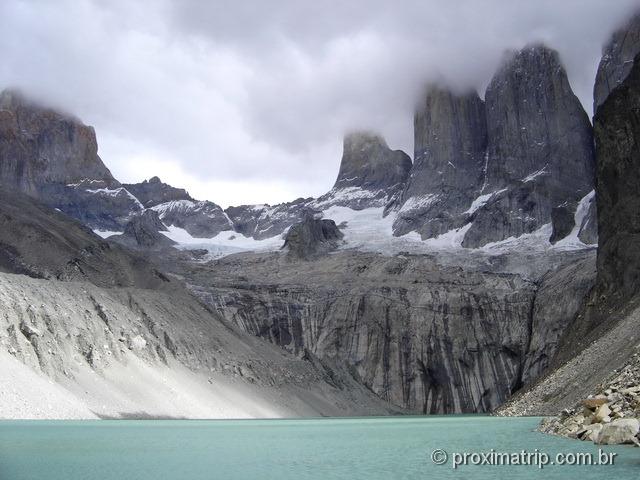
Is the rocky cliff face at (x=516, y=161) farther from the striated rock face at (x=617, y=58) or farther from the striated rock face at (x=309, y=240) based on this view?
the striated rock face at (x=309, y=240)

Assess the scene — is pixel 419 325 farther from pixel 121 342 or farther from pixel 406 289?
pixel 121 342

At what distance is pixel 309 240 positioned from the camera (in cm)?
17638

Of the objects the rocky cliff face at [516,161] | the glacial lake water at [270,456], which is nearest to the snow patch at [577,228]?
the rocky cliff face at [516,161]

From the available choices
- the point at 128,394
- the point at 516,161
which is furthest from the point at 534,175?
the point at 128,394

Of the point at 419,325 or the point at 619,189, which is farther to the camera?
the point at 419,325

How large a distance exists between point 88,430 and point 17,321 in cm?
2347

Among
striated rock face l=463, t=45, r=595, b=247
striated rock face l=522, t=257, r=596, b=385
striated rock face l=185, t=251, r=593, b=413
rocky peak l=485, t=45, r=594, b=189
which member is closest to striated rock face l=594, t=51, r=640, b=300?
striated rock face l=522, t=257, r=596, b=385

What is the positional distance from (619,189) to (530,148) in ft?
335

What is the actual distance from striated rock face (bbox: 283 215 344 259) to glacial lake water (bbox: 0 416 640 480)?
13416cm

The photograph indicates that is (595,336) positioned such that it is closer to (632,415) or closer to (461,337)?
(632,415)

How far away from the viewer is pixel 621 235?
8069 cm

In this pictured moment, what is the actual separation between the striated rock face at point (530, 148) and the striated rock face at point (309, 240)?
30540 mm

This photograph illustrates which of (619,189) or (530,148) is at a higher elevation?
(530,148)

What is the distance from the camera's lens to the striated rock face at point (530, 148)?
172m
